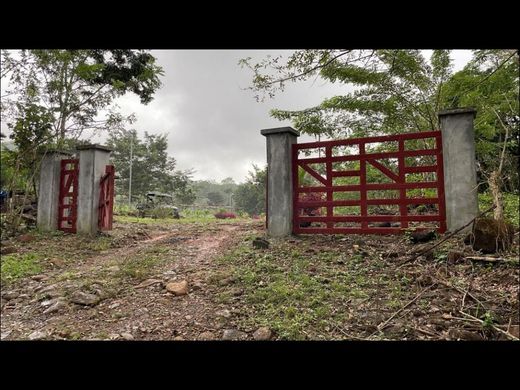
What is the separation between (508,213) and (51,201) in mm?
6521

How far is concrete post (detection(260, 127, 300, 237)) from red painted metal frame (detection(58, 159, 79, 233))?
339cm

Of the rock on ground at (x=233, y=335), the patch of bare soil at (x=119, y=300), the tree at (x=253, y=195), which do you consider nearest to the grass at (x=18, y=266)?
the patch of bare soil at (x=119, y=300)

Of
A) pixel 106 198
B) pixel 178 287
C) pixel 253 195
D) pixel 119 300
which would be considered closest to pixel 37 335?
pixel 119 300

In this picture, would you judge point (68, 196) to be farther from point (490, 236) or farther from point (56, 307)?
point (490, 236)

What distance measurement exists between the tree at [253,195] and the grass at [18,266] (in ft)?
30.4

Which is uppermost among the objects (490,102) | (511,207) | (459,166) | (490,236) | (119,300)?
(490,102)

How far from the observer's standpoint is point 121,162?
16438 millimetres

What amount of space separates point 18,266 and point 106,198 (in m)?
1.88

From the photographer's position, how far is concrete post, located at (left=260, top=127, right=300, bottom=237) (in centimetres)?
425

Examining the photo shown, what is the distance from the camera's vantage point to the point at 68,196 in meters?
5.51

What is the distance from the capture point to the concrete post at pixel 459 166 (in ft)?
11.3

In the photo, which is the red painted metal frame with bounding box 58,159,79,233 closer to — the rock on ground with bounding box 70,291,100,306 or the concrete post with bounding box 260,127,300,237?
the rock on ground with bounding box 70,291,100,306

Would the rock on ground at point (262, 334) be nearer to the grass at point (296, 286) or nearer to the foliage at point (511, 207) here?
the grass at point (296, 286)
